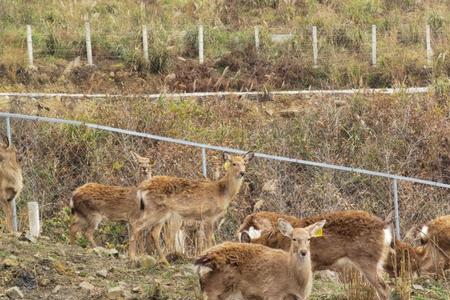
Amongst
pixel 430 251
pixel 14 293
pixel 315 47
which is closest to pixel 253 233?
pixel 430 251

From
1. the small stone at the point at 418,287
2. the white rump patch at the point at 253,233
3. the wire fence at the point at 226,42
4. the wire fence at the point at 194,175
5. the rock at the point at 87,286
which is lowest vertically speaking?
the wire fence at the point at 194,175

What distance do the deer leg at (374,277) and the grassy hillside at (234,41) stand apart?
1771cm

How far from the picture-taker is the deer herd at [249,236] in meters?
10.4

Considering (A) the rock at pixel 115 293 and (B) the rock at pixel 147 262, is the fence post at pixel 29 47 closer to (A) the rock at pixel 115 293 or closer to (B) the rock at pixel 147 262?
(B) the rock at pixel 147 262

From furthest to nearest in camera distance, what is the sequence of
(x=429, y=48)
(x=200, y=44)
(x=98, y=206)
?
(x=429, y=48) < (x=200, y=44) < (x=98, y=206)

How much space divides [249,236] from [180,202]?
1.43 meters

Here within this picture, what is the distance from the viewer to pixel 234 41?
114 ft

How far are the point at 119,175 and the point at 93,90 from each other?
1064 cm

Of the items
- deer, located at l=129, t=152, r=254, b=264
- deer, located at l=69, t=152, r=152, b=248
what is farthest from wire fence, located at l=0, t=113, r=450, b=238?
deer, located at l=129, t=152, r=254, b=264

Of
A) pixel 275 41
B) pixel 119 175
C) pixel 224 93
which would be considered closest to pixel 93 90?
pixel 224 93

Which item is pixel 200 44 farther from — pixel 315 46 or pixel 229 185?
pixel 229 185

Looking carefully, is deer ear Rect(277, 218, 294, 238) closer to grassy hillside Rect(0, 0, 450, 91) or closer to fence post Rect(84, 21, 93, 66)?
grassy hillside Rect(0, 0, 450, 91)

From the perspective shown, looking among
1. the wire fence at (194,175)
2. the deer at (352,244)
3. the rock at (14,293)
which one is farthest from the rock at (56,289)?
the wire fence at (194,175)

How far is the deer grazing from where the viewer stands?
10.2 metres
